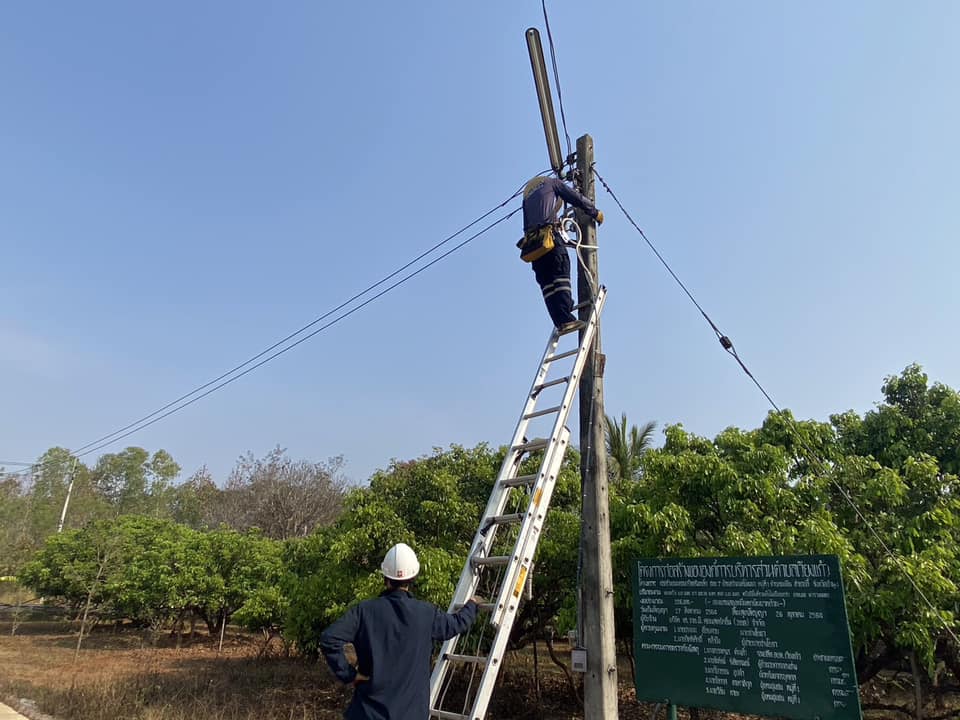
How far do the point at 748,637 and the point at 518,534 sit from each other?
2.20 meters

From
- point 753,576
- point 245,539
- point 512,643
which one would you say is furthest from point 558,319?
point 245,539

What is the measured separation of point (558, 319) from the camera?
20.6ft

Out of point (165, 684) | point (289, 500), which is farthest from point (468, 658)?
point (289, 500)

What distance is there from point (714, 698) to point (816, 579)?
1.34 meters

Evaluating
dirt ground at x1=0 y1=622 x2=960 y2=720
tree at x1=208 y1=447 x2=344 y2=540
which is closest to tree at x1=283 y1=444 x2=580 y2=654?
dirt ground at x1=0 y1=622 x2=960 y2=720

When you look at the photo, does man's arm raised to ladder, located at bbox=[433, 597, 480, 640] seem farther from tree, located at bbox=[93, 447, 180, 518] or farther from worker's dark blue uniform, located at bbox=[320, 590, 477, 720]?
tree, located at bbox=[93, 447, 180, 518]

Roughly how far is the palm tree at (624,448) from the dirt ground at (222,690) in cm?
544

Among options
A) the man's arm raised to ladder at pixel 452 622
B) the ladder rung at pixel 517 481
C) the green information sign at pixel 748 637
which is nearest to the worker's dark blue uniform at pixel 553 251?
the ladder rung at pixel 517 481

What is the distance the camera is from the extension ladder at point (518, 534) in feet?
13.3

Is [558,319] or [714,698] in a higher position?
[558,319]

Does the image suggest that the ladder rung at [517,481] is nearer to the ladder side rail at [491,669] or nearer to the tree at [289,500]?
the ladder side rail at [491,669]

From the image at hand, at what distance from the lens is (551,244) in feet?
20.1

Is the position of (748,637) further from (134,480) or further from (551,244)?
(134,480)

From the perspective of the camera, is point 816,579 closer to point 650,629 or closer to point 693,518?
point 650,629
